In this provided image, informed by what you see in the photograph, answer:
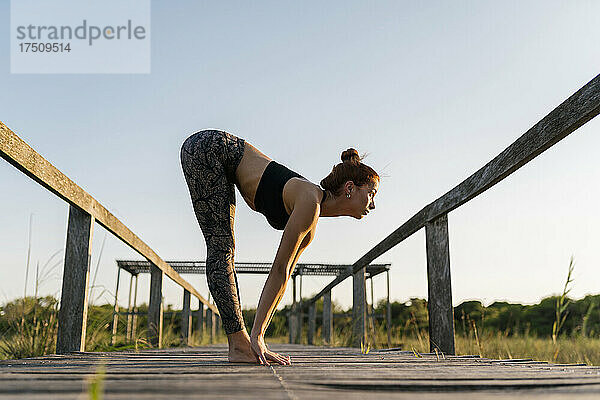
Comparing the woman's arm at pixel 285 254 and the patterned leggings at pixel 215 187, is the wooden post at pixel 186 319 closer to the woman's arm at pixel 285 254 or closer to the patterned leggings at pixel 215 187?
the patterned leggings at pixel 215 187

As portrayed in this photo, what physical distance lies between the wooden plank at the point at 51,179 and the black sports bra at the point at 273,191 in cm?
85

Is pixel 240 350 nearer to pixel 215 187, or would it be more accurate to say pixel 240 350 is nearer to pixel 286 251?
pixel 286 251

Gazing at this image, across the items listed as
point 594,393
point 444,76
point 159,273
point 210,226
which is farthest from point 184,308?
point 594,393

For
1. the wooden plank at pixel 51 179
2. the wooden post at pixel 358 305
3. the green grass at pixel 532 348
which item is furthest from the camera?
the wooden post at pixel 358 305

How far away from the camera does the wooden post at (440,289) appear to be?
2.77 m

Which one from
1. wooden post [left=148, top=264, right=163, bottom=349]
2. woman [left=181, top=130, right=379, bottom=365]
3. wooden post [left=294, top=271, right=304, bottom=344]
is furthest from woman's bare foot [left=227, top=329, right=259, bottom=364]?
wooden post [left=294, top=271, right=304, bottom=344]

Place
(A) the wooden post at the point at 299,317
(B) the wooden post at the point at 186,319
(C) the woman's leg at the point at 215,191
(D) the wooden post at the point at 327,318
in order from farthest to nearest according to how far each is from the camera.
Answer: (A) the wooden post at the point at 299,317, (D) the wooden post at the point at 327,318, (B) the wooden post at the point at 186,319, (C) the woman's leg at the point at 215,191

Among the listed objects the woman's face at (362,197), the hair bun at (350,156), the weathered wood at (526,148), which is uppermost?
the hair bun at (350,156)

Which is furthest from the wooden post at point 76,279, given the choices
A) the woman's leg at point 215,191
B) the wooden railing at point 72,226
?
the woman's leg at point 215,191

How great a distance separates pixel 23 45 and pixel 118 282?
7.80m

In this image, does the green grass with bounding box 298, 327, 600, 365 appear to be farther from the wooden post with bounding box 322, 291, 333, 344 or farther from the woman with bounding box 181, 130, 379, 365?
the woman with bounding box 181, 130, 379, 365

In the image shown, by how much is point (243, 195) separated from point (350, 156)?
540 mm

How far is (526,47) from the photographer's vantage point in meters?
6.87

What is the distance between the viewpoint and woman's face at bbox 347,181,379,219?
2436mm
